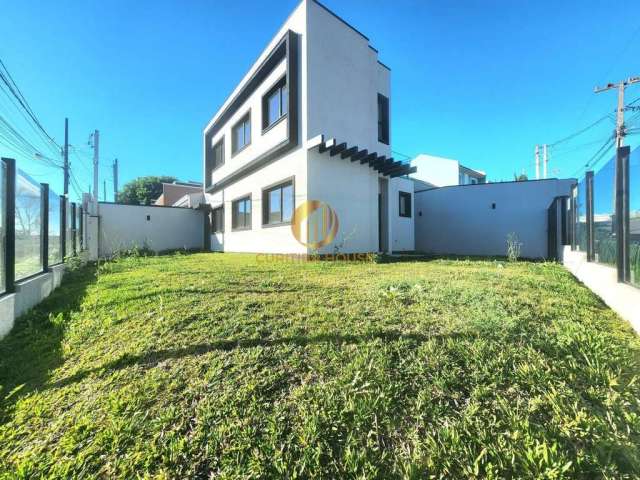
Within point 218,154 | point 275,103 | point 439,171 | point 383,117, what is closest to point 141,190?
point 218,154

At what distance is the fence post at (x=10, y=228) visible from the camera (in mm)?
3406

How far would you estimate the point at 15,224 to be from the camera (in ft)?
12.0

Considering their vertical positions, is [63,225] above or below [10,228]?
above

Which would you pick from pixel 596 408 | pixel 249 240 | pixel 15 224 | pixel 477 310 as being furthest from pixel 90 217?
pixel 596 408

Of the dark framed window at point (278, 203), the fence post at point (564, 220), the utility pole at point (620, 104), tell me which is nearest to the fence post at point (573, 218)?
the fence post at point (564, 220)

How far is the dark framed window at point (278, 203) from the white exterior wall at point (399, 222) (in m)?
4.88

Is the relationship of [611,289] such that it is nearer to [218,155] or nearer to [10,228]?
[10,228]

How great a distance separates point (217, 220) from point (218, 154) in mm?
3691

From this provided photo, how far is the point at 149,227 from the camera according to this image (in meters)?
15.7

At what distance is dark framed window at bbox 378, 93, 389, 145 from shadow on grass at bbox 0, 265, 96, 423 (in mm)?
10056

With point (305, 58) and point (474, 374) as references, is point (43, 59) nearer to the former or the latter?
point (305, 58)

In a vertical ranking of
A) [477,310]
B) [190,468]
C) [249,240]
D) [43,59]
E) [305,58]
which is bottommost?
[190,468]

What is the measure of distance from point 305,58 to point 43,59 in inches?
361

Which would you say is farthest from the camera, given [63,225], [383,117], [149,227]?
[149,227]
